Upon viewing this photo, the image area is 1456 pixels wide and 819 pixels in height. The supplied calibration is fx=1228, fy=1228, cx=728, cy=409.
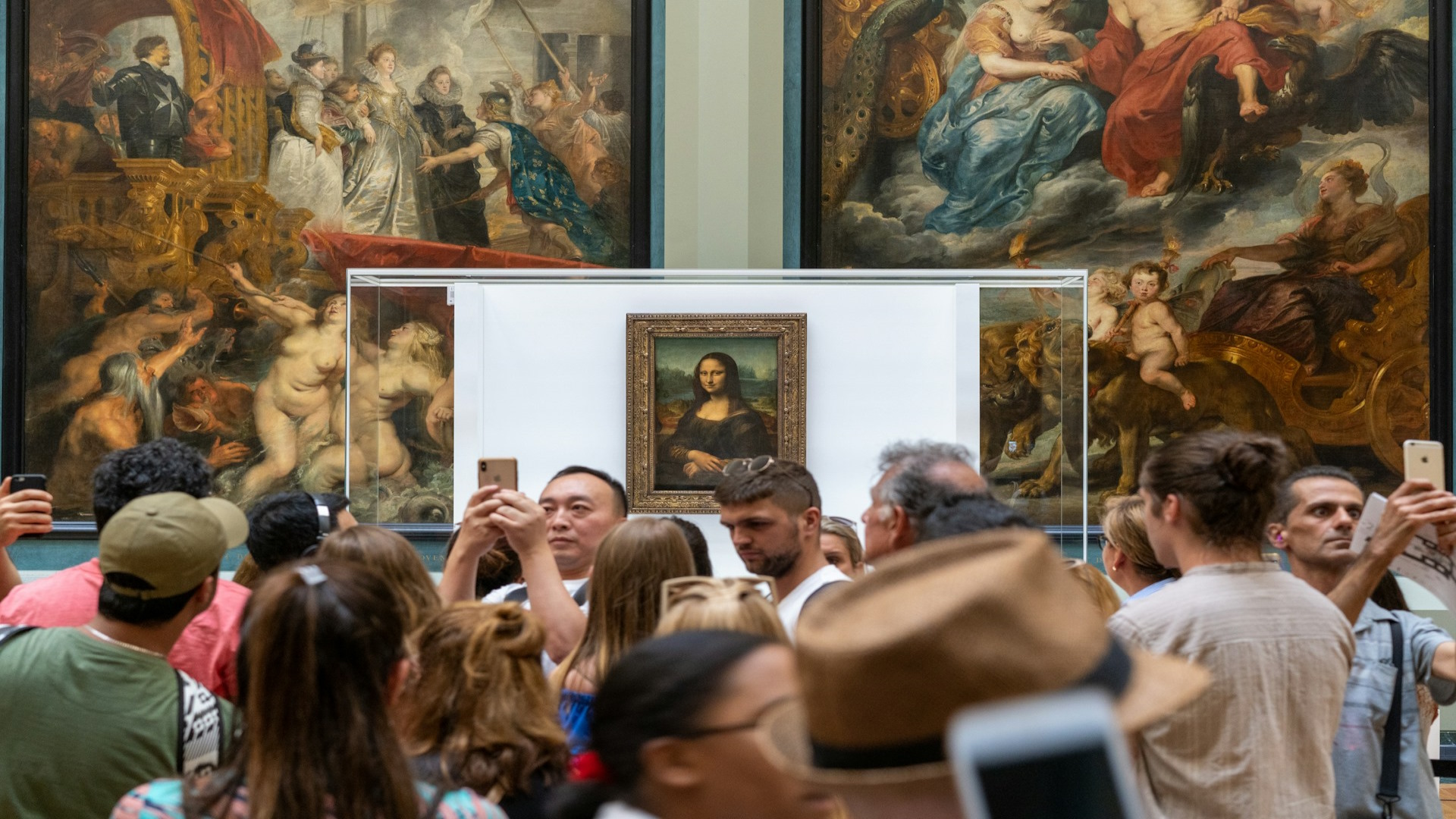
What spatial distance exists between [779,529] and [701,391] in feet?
13.0

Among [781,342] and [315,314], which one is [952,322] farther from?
[315,314]

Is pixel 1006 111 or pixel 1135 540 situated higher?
pixel 1006 111

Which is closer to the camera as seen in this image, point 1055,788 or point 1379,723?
point 1055,788

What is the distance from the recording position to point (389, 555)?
3709 millimetres

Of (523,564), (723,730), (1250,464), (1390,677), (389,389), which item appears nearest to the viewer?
(723,730)

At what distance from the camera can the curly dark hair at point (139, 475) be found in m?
3.79

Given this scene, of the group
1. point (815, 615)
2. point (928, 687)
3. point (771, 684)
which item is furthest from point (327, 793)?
point (928, 687)

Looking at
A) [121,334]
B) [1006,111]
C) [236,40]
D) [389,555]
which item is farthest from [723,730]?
[236,40]

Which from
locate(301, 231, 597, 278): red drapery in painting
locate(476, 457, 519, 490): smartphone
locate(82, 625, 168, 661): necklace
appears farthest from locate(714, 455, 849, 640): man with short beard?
locate(301, 231, 597, 278): red drapery in painting

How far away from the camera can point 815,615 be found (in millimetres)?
1294

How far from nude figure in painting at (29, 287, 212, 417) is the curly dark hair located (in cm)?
735

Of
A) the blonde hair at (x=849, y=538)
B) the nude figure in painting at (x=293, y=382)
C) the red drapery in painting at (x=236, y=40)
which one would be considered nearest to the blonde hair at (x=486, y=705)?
the blonde hair at (x=849, y=538)

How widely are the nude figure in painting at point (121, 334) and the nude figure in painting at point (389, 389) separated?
11.2ft

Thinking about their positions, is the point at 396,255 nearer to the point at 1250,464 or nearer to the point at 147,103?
the point at 147,103
